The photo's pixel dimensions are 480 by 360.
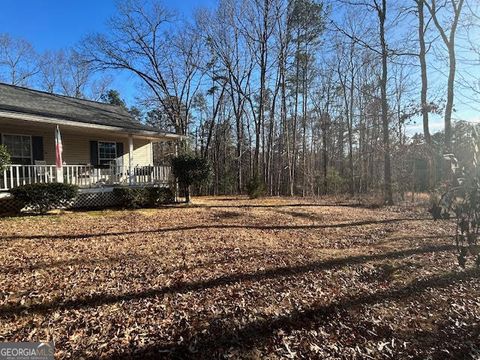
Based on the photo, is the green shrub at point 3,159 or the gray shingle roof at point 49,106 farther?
the gray shingle roof at point 49,106

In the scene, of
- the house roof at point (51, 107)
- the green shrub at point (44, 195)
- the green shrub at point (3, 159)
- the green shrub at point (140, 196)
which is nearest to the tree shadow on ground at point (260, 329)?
the green shrub at point (44, 195)

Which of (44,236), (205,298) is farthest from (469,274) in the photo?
(44,236)

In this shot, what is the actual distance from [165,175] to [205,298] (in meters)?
10.2

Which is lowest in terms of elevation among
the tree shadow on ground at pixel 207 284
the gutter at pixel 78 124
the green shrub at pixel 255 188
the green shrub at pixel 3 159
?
the tree shadow on ground at pixel 207 284

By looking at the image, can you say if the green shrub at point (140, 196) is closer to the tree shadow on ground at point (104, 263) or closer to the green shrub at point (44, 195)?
the green shrub at point (44, 195)

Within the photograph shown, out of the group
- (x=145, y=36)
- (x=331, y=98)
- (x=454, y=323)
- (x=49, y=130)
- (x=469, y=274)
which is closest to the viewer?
(x=454, y=323)

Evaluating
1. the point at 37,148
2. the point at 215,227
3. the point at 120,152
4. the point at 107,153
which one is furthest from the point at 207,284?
the point at 120,152

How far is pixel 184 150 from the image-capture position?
13.0m

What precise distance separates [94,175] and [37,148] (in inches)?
92.3

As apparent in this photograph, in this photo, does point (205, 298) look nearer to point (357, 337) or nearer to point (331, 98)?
point (357, 337)

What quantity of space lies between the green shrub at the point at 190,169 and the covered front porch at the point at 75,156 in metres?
1.22

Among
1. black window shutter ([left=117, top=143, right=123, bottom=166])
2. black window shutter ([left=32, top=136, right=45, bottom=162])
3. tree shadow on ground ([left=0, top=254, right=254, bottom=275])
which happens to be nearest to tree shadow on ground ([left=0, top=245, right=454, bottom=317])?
tree shadow on ground ([left=0, top=254, right=254, bottom=275])

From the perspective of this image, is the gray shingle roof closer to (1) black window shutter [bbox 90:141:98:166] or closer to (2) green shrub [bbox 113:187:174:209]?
(1) black window shutter [bbox 90:141:98:166]

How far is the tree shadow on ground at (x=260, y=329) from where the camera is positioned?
253cm
